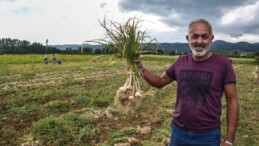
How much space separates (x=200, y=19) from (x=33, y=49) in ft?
279

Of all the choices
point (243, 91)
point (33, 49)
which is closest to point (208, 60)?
point (243, 91)

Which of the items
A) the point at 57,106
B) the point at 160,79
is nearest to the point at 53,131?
the point at 57,106

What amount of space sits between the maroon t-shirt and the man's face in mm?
112

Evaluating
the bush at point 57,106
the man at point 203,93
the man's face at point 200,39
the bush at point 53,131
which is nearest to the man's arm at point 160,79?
the man at point 203,93

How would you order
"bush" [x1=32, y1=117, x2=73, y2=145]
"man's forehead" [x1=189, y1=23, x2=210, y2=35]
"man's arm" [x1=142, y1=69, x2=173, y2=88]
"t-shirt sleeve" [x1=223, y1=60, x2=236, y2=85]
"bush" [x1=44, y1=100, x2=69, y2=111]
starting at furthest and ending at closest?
"bush" [x1=44, y1=100, x2=69, y2=111] < "bush" [x1=32, y1=117, x2=73, y2=145] < "man's arm" [x1=142, y1=69, x2=173, y2=88] < "man's forehead" [x1=189, y1=23, x2=210, y2=35] < "t-shirt sleeve" [x1=223, y1=60, x2=236, y2=85]

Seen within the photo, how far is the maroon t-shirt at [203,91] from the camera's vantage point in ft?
10.4

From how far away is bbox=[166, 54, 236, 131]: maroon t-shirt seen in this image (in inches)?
124

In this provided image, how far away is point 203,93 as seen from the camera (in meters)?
3.18

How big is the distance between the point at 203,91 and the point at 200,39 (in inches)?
19.3

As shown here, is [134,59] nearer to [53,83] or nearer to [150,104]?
[150,104]

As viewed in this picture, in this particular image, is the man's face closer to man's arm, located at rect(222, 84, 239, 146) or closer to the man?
the man

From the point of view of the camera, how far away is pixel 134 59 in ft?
13.5

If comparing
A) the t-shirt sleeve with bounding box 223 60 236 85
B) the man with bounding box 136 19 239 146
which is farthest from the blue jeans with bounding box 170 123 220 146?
the t-shirt sleeve with bounding box 223 60 236 85

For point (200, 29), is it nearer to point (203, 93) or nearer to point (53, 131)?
point (203, 93)
